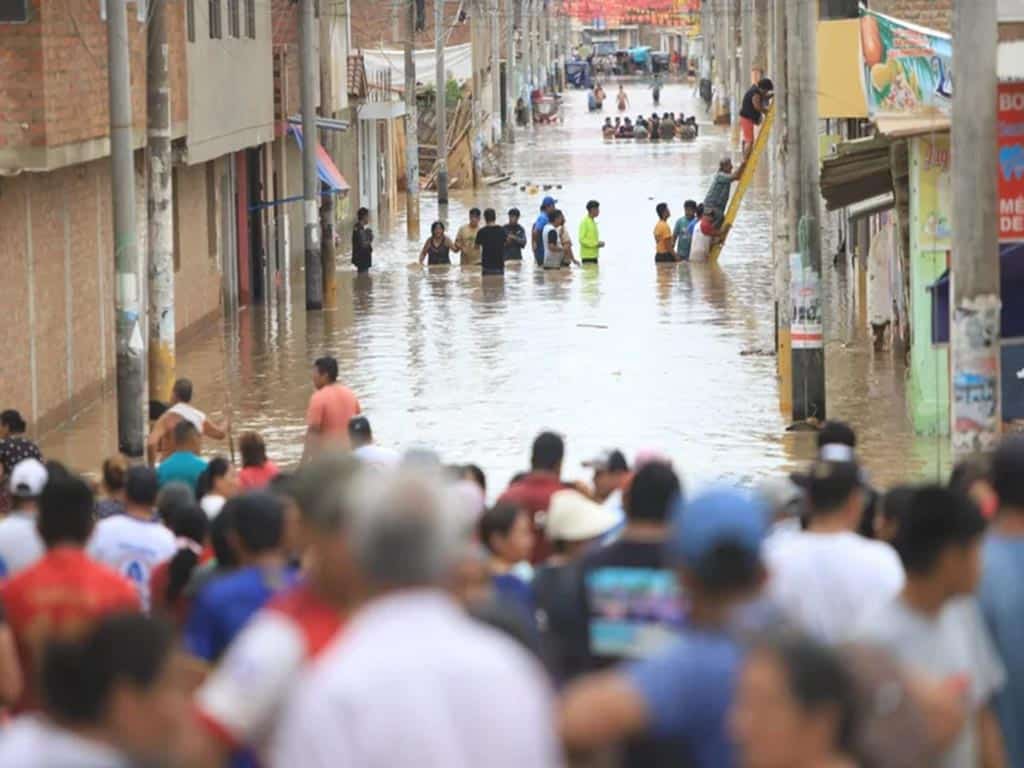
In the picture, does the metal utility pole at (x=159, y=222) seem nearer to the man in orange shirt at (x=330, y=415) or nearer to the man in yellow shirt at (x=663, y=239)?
the man in orange shirt at (x=330, y=415)

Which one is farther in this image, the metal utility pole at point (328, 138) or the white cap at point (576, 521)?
the metal utility pole at point (328, 138)

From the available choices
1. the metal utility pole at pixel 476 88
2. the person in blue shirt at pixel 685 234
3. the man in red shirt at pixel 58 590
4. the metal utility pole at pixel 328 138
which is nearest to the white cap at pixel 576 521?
the man in red shirt at pixel 58 590

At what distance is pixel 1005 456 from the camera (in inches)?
261

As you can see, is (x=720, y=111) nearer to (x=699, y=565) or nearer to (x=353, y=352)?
(x=353, y=352)

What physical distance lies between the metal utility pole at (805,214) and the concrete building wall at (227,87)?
9.07m

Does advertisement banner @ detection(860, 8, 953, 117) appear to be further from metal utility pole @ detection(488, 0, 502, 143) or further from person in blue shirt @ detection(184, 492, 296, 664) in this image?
metal utility pole @ detection(488, 0, 502, 143)

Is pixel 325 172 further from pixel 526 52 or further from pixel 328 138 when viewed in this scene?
pixel 526 52

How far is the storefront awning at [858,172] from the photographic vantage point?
21.4 m

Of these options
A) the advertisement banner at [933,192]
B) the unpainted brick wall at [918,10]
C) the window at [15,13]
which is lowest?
the advertisement banner at [933,192]

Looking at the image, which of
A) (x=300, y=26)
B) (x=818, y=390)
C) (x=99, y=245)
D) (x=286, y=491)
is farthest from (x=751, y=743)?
(x=300, y=26)

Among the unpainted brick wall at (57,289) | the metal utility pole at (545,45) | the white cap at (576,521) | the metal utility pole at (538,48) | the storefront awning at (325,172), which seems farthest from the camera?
the metal utility pole at (545,45)

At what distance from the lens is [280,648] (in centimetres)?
496

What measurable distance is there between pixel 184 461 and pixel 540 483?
329 centimetres

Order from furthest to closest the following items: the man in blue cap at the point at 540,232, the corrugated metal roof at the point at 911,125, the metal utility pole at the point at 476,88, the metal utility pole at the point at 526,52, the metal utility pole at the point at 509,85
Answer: the metal utility pole at the point at 526,52 → the metal utility pole at the point at 509,85 → the metal utility pole at the point at 476,88 → the man in blue cap at the point at 540,232 → the corrugated metal roof at the point at 911,125
